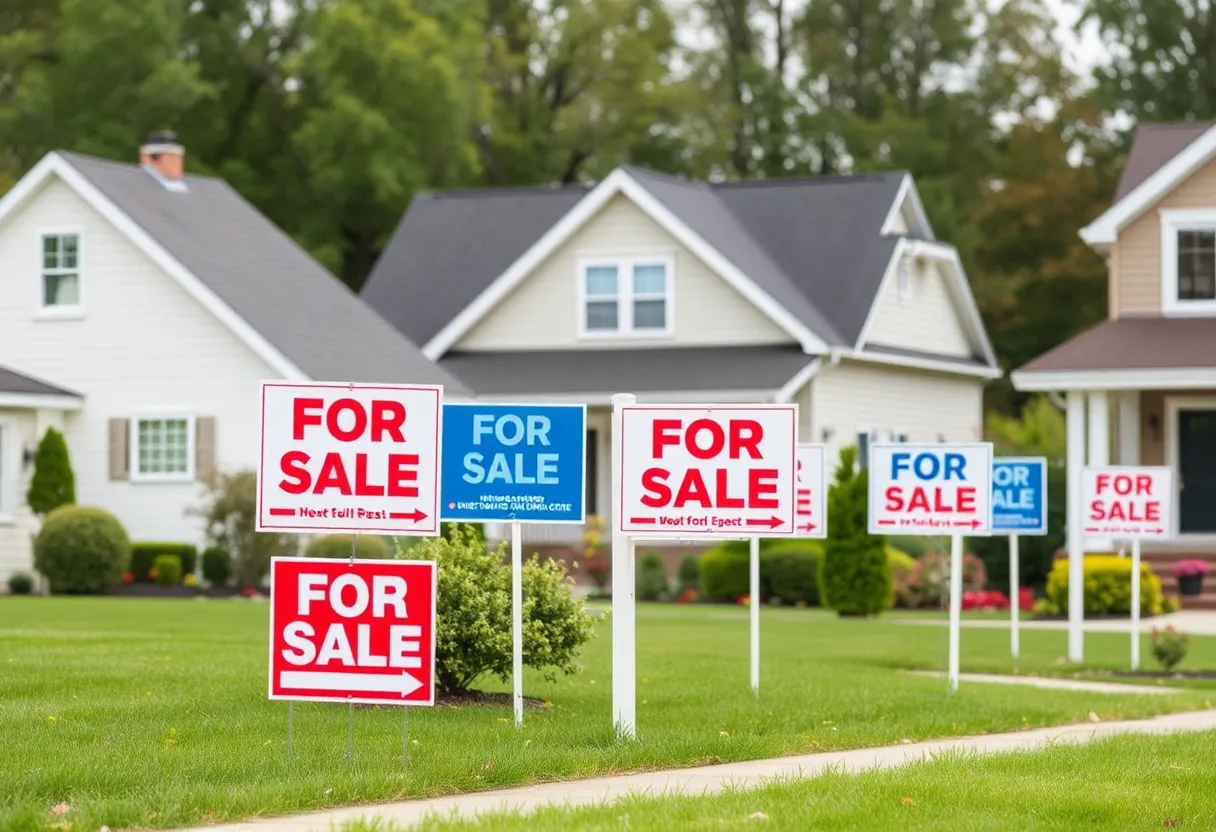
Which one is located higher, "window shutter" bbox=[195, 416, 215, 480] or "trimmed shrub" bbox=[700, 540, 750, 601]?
"window shutter" bbox=[195, 416, 215, 480]

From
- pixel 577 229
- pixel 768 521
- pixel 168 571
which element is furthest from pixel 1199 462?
pixel 768 521

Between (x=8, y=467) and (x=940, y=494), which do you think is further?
(x=8, y=467)

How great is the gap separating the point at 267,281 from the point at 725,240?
871cm

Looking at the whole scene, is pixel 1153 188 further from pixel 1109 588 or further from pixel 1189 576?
pixel 1109 588

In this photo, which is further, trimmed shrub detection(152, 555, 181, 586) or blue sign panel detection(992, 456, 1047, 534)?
trimmed shrub detection(152, 555, 181, 586)

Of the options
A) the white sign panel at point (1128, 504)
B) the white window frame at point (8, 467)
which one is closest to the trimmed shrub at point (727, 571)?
the white window frame at point (8, 467)

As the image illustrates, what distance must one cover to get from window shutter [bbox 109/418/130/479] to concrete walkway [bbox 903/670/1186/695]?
18526 mm

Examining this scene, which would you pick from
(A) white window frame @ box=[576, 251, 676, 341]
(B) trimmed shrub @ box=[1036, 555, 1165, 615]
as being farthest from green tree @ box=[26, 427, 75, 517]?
(B) trimmed shrub @ box=[1036, 555, 1165, 615]

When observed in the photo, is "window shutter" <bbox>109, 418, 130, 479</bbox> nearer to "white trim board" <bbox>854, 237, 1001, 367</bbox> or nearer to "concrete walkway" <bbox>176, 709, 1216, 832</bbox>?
"white trim board" <bbox>854, 237, 1001, 367</bbox>

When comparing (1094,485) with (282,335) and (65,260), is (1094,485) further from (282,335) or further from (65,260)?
(65,260)

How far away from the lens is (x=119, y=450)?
1468 inches

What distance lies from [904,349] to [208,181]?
13.7m

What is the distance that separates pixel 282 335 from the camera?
36438 millimetres

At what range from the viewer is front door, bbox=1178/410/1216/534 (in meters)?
36.4
